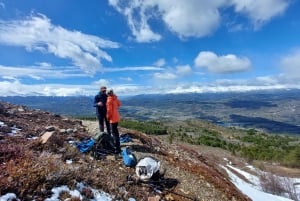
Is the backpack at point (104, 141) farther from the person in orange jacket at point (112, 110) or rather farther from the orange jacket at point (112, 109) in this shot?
the orange jacket at point (112, 109)

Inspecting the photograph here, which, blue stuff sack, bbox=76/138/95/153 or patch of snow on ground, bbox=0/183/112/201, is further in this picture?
blue stuff sack, bbox=76/138/95/153

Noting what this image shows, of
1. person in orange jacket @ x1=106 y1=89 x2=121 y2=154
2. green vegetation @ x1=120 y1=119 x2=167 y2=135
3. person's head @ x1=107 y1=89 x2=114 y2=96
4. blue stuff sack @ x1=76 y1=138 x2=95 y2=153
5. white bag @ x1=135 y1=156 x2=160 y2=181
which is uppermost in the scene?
person's head @ x1=107 y1=89 x2=114 y2=96

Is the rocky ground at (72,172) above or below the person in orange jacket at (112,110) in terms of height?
below

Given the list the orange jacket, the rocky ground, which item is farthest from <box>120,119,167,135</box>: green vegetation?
the orange jacket

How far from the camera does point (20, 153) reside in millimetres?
10555

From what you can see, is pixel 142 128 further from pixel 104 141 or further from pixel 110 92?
pixel 104 141

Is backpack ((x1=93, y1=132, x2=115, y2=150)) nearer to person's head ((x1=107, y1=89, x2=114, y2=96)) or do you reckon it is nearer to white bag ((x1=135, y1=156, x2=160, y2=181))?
person's head ((x1=107, y1=89, x2=114, y2=96))

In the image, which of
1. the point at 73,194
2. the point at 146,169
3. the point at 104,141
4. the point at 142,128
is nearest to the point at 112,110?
the point at 104,141

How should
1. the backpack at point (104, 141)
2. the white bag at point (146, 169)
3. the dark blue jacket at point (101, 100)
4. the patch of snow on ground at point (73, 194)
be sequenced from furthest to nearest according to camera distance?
the dark blue jacket at point (101, 100) < the backpack at point (104, 141) < the white bag at point (146, 169) < the patch of snow on ground at point (73, 194)

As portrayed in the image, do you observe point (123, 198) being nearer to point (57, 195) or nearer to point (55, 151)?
point (57, 195)

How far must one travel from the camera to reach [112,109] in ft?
51.7

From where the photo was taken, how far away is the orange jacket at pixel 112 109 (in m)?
15.8

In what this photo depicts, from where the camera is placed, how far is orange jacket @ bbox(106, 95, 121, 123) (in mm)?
15773

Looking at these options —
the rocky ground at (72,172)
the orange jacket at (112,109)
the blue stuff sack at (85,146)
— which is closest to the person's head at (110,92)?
the orange jacket at (112,109)
